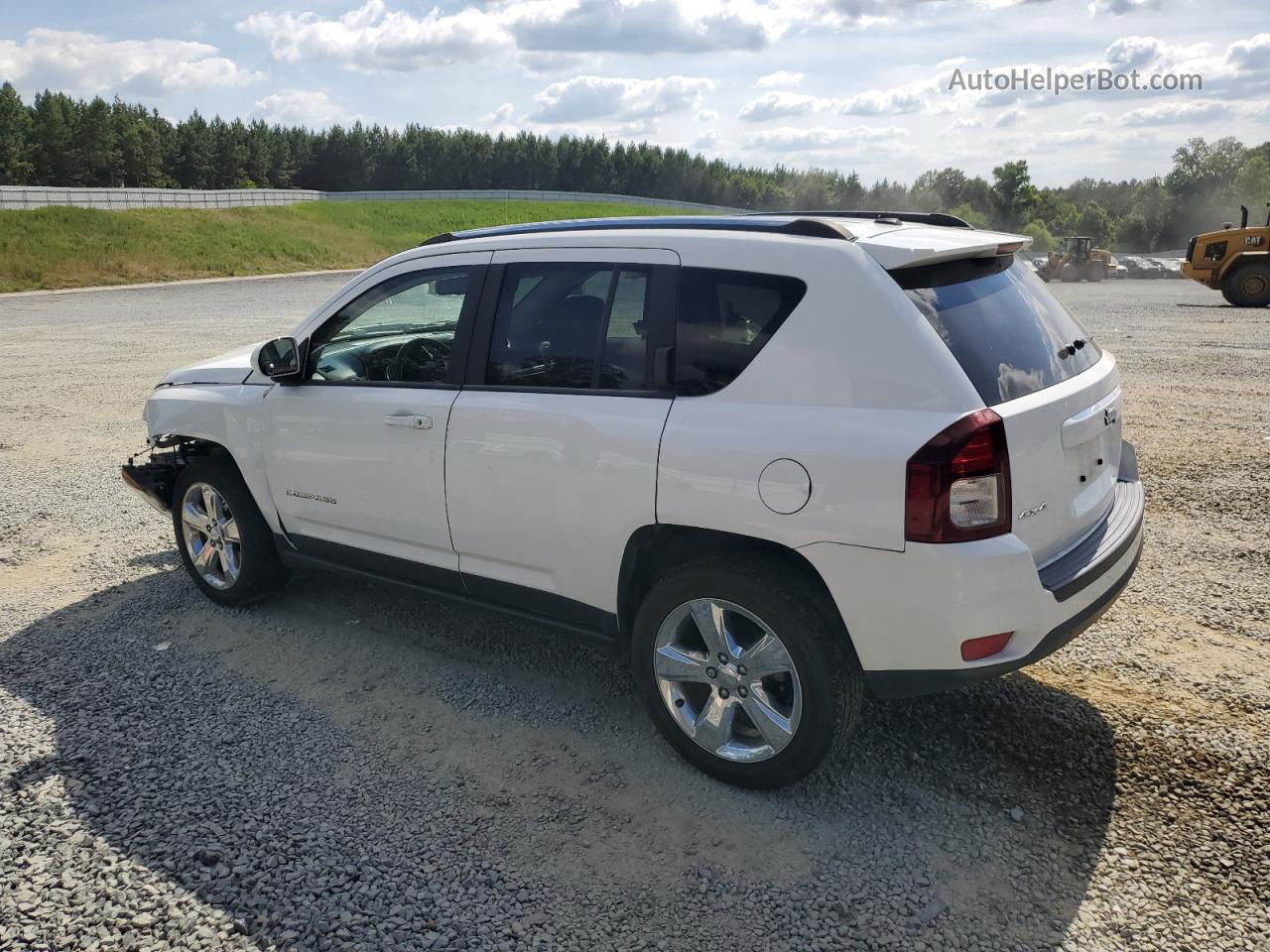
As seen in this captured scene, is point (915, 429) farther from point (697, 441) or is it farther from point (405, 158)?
point (405, 158)

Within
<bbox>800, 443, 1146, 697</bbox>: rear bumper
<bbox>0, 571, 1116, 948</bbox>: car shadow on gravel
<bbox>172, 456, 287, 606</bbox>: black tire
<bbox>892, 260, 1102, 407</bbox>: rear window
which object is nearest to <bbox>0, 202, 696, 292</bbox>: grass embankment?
<bbox>172, 456, 287, 606</bbox>: black tire

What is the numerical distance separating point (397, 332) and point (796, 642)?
8.37 ft

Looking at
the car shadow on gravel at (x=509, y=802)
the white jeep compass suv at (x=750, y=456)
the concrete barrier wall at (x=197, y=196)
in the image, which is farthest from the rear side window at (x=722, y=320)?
the concrete barrier wall at (x=197, y=196)

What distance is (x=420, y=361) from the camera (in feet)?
14.3

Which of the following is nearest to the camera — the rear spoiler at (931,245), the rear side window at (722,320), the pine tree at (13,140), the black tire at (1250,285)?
the rear spoiler at (931,245)

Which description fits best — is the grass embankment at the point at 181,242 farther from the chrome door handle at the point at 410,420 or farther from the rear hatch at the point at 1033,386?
the rear hatch at the point at 1033,386

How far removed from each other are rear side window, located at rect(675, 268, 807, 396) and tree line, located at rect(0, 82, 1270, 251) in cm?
7008

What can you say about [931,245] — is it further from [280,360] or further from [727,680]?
[280,360]

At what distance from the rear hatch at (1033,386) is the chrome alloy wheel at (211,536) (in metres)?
3.69

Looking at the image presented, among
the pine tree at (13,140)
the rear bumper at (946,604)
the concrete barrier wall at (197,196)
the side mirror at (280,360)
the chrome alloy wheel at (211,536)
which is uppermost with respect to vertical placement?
the pine tree at (13,140)

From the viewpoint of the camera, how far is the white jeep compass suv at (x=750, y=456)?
305 centimetres

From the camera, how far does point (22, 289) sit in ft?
110

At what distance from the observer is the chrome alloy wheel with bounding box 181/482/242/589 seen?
5.19 m

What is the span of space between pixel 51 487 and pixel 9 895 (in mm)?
5515
